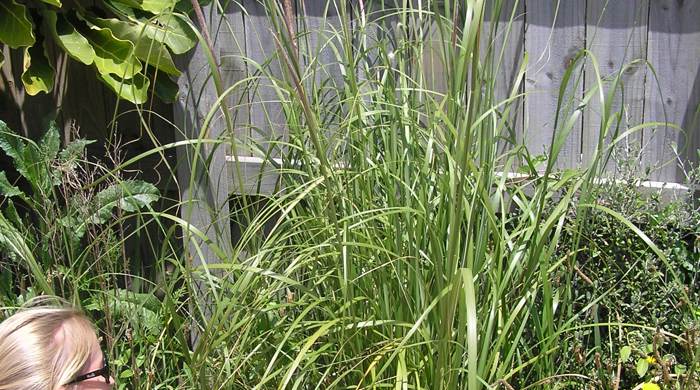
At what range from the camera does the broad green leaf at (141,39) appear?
2870mm

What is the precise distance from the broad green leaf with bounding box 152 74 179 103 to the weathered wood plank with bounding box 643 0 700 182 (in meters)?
1.67

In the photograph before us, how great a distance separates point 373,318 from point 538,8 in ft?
4.77

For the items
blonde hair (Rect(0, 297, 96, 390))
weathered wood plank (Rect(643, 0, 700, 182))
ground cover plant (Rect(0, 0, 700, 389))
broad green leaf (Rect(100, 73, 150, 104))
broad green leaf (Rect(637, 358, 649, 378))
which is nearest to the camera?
blonde hair (Rect(0, 297, 96, 390))

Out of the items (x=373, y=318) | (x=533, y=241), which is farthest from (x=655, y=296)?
(x=373, y=318)

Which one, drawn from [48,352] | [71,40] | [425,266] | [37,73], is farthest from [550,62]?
[48,352]

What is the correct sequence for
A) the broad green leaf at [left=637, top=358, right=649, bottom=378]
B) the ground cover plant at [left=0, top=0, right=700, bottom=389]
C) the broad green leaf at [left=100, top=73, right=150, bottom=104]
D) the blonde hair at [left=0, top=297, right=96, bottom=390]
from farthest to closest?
1. the broad green leaf at [left=100, top=73, right=150, bottom=104]
2. the broad green leaf at [left=637, top=358, right=649, bottom=378]
3. the ground cover plant at [left=0, top=0, right=700, bottom=389]
4. the blonde hair at [left=0, top=297, right=96, bottom=390]

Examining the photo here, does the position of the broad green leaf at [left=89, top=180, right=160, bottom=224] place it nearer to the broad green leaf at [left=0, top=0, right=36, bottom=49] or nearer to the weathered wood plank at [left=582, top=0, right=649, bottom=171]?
the broad green leaf at [left=0, top=0, right=36, bottom=49]

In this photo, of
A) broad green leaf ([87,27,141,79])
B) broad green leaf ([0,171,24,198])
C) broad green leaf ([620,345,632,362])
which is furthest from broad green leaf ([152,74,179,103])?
broad green leaf ([620,345,632,362])

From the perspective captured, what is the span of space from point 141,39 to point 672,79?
1813 mm

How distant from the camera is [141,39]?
290 centimetres

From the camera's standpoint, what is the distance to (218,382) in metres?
1.97

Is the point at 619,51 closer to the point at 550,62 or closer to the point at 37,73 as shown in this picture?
the point at 550,62

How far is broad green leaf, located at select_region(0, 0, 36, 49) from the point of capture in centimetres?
286

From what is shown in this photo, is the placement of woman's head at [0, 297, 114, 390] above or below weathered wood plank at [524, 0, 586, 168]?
below
